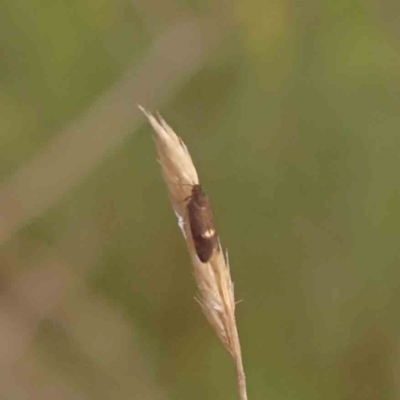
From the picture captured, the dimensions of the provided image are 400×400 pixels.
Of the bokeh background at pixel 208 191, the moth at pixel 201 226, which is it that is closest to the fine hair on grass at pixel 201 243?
the moth at pixel 201 226

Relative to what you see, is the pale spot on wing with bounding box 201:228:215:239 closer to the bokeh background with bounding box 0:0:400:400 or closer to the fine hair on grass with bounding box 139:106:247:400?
the fine hair on grass with bounding box 139:106:247:400

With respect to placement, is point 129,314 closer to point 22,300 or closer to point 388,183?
point 22,300

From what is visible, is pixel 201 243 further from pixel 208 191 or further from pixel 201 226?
pixel 208 191

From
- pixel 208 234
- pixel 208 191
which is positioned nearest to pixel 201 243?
pixel 208 234

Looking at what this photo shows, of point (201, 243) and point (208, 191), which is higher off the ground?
point (201, 243)

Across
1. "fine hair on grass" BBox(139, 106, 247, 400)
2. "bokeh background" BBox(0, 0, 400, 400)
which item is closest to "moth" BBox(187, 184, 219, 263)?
"fine hair on grass" BBox(139, 106, 247, 400)

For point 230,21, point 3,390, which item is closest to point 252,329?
point 3,390
